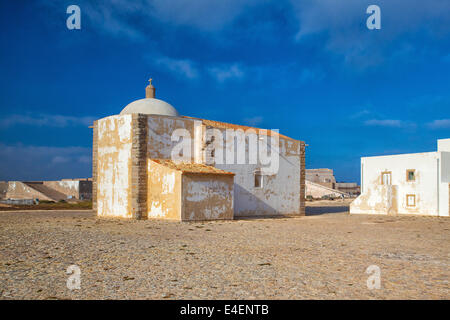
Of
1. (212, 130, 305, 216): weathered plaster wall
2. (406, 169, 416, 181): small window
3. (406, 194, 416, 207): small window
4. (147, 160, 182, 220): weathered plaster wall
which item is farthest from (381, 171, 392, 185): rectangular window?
(147, 160, 182, 220): weathered plaster wall

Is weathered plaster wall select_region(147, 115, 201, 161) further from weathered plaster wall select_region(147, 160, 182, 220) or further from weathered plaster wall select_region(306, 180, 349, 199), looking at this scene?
weathered plaster wall select_region(306, 180, 349, 199)

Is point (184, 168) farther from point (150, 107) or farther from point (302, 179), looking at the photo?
point (302, 179)

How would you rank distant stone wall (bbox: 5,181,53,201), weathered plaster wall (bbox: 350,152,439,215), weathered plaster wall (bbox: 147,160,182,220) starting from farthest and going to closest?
distant stone wall (bbox: 5,181,53,201), weathered plaster wall (bbox: 350,152,439,215), weathered plaster wall (bbox: 147,160,182,220)

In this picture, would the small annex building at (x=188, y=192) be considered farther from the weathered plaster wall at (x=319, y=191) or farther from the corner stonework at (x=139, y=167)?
the weathered plaster wall at (x=319, y=191)

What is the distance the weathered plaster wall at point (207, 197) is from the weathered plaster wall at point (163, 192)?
1.39 ft

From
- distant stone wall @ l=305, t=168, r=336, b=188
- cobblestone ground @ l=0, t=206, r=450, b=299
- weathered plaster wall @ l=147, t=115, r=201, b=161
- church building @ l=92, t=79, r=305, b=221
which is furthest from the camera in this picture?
distant stone wall @ l=305, t=168, r=336, b=188

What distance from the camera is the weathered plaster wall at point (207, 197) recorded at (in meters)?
18.5

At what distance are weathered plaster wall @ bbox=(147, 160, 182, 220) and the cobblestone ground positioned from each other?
6.14 metres

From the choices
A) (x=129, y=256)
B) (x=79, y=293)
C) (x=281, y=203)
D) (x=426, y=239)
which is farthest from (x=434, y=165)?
(x=79, y=293)

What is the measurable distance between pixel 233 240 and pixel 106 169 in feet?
39.9

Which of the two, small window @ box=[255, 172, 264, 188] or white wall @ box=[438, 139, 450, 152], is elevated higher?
white wall @ box=[438, 139, 450, 152]

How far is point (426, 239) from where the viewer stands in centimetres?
1261

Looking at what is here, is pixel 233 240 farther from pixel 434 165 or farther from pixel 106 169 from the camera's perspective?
pixel 434 165

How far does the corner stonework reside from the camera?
19938mm
